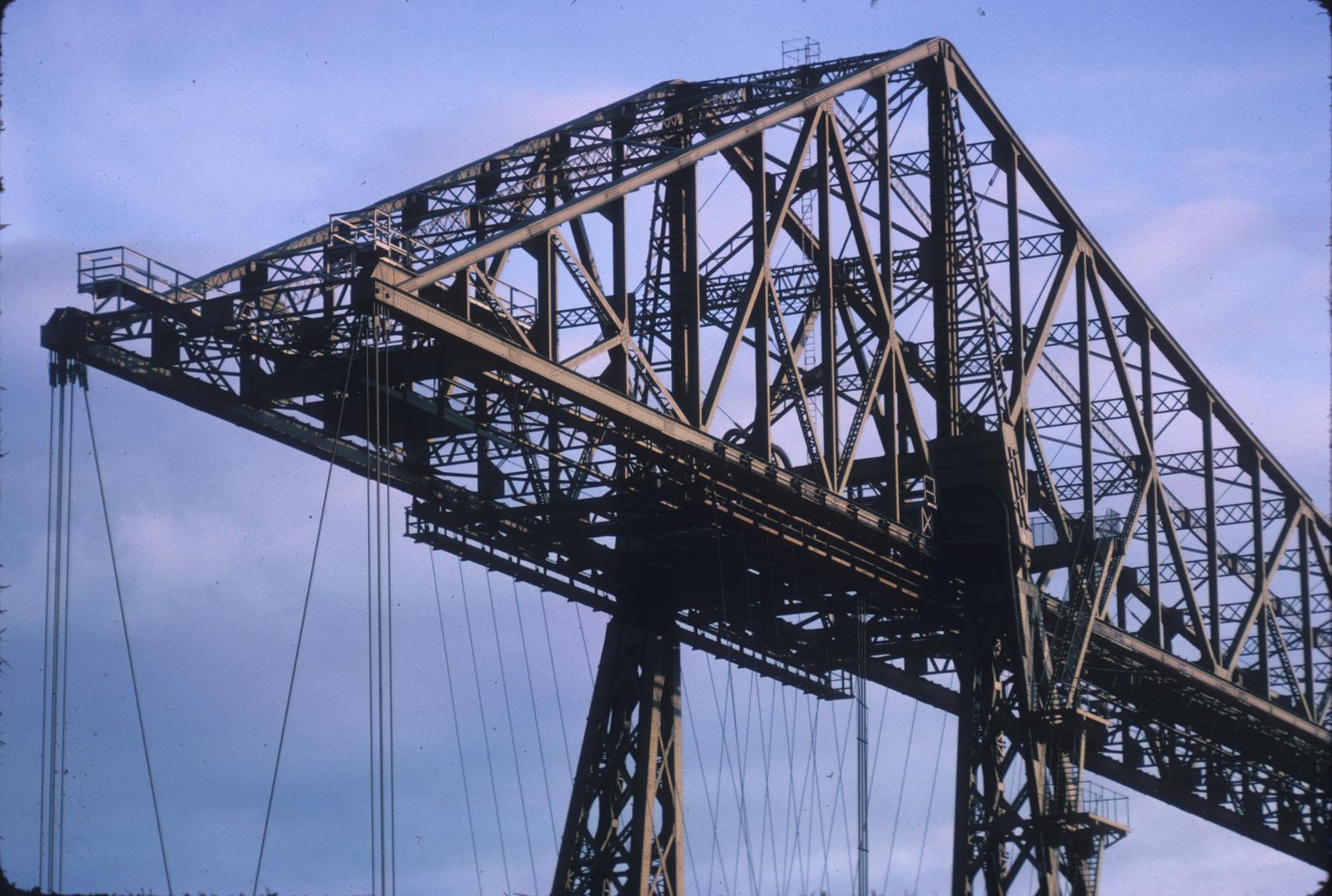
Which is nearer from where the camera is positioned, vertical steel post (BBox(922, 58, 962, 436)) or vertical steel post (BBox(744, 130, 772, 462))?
vertical steel post (BBox(744, 130, 772, 462))

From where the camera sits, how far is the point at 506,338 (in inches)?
1793

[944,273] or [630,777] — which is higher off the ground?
[944,273]

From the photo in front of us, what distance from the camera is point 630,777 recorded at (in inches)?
2362

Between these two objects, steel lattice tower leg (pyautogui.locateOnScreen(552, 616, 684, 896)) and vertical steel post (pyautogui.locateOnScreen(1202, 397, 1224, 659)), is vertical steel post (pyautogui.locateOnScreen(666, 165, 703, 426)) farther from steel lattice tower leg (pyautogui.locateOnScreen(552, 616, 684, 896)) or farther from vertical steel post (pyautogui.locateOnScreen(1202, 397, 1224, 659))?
vertical steel post (pyautogui.locateOnScreen(1202, 397, 1224, 659))

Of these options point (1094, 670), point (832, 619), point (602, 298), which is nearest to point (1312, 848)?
point (1094, 670)

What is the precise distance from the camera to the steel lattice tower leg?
59.0 m

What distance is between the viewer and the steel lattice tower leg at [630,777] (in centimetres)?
5900

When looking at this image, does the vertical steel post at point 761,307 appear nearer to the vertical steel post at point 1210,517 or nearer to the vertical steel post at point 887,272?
the vertical steel post at point 887,272

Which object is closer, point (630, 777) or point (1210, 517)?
point (630, 777)

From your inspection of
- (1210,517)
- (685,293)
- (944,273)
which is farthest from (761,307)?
(1210,517)

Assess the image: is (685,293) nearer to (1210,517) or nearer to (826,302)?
(826,302)

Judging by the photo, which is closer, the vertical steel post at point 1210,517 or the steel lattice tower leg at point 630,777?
the steel lattice tower leg at point 630,777

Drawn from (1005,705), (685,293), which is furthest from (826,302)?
(1005,705)

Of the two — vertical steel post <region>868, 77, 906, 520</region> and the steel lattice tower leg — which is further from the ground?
vertical steel post <region>868, 77, 906, 520</region>
